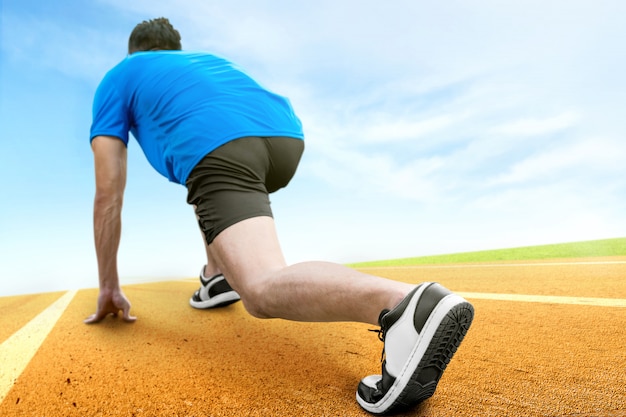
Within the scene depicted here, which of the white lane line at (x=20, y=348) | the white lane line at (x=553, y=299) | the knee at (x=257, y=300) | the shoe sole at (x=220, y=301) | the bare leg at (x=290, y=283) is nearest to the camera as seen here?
the bare leg at (x=290, y=283)


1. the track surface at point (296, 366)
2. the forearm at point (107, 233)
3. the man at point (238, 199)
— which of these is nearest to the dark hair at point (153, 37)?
the man at point (238, 199)

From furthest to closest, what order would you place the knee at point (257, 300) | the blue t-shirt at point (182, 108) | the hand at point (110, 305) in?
1. the hand at point (110, 305)
2. the blue t-shirt at point (182, 108)
3. the knee at point (257, 300)

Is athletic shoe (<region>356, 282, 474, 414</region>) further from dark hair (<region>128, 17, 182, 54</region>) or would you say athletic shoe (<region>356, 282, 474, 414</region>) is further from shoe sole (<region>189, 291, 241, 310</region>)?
dark hair (<region>128, 17, 182, 54</region>)

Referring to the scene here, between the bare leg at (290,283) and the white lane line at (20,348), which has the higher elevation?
the bare leg at (290,283)

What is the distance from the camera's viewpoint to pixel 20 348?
92.6 inches

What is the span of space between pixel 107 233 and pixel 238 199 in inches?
49.2

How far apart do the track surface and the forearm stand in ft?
1.20

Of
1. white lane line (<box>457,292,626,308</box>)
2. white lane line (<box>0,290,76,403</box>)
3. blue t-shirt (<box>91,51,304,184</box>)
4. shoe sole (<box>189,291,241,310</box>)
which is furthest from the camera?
shoe sole (<box>189,291,241,310</box>)

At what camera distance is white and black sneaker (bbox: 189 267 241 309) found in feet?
10.3

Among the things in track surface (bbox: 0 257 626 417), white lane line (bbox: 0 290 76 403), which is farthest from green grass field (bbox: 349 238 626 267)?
white lane line (bbox: 0 290 76 403)

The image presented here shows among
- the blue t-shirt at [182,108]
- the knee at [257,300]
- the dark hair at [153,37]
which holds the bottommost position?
the knee at [257,300]

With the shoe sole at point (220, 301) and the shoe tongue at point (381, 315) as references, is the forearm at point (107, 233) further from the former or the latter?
the shoe tongue at point (381, 315)

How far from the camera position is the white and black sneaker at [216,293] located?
3.12 meters

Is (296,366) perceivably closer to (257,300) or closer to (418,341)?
(257,300)
